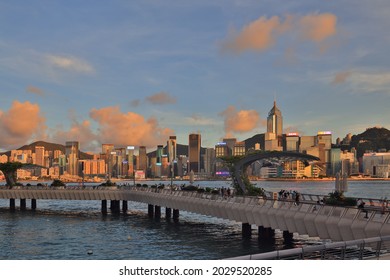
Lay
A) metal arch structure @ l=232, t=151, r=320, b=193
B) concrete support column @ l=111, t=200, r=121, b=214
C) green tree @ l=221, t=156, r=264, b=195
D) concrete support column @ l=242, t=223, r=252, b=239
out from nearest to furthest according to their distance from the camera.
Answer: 1. concrete support column @ l=242, t=223, r=252, b=239
2. green tree @ l=221, t=156, r=264, b=195
3. metal arch structure @ l=232, t=151, r=320, b=193
4. concrete support column @ l=111, t=200, r=121, b=214

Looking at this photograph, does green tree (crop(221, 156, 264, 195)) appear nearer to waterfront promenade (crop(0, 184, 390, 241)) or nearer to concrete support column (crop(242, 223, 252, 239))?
concrete support column (crop(242, 223, 252, 239))

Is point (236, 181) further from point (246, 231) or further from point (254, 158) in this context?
point (246, 231)

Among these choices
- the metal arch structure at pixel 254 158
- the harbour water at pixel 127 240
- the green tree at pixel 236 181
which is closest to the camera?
the harbour water at pixel 127 240

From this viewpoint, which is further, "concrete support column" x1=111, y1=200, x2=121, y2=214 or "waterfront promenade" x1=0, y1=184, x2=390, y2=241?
"concrete support column" x1=111, y1=200, x2=121, y2=214

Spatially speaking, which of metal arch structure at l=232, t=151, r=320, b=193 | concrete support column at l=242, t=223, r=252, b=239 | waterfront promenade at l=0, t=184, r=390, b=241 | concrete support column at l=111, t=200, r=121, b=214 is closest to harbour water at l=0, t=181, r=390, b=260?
concrete support column at l=242, t=223, r=252, b=239

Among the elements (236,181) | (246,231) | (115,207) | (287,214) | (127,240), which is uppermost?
(236,181)

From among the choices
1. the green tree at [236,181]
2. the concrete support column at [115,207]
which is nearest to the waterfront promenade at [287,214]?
the green tree at [236,181]

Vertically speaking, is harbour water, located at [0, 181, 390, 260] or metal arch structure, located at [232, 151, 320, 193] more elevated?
metal arch structure, located at [232, 151, 320, 193]

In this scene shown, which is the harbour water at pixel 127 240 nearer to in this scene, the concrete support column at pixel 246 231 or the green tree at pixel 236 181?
the concrete support column at pixel 246 231

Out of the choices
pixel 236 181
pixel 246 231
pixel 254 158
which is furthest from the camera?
pixel 236 181

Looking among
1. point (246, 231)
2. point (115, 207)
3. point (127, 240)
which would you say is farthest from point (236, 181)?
point (115, 207)

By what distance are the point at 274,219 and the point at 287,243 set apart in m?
6.63
